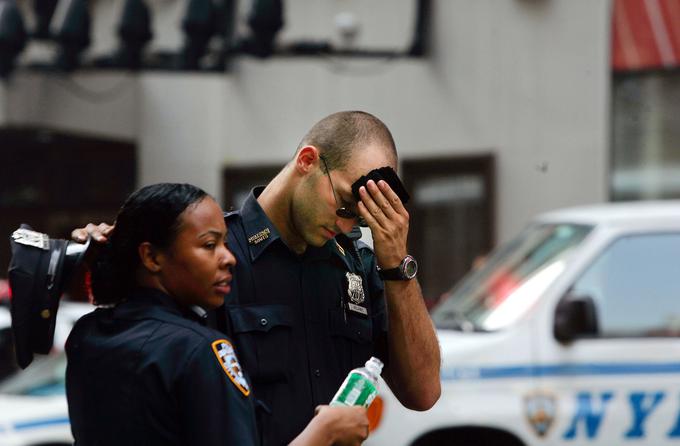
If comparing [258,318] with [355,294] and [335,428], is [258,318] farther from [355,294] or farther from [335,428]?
[335,428]

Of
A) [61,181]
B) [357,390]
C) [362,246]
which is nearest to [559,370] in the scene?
[362,246]

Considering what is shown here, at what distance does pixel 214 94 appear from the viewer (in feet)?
52.1

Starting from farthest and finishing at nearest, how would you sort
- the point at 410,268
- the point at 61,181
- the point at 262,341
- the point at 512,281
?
the point at 61,181 → the point at 512,281 → the point at 410,268 → the point at 262,341

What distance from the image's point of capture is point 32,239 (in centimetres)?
279

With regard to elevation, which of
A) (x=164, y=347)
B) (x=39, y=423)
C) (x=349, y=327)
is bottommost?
(x=39, y=423)

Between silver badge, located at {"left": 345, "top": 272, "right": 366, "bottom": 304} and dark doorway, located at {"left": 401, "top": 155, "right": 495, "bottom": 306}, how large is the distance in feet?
35.5

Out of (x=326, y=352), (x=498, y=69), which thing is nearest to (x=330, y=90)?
(x=498, y=69)

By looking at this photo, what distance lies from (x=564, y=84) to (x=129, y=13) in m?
4.50

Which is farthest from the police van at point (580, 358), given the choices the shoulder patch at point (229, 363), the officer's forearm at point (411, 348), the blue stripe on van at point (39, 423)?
the shoulder patch at point (229, 363)

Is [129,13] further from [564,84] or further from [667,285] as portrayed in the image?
[667,285]

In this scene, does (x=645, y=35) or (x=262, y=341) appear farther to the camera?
(x=645, y=35)

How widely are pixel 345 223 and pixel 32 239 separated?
0.71 metres

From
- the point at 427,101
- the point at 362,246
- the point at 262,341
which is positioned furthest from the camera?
the point at 427,101

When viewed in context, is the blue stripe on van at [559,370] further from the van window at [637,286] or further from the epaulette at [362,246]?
the epaulette at [362,246]
